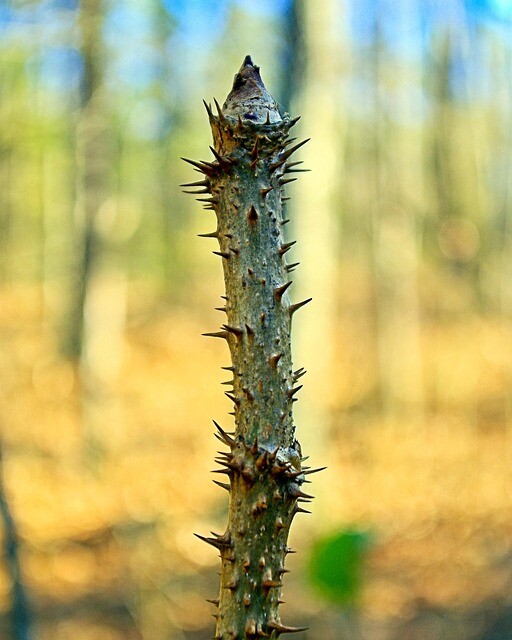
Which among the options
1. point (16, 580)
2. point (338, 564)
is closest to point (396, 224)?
point (338, 564)

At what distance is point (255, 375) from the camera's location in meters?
0.94

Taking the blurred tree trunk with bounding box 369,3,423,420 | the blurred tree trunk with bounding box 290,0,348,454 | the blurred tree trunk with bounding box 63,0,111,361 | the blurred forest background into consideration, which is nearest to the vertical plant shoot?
the blurred forest background

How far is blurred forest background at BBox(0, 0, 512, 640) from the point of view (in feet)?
26.2

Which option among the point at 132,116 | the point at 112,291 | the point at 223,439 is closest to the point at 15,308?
the point at 132,116

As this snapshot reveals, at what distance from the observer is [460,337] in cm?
2222

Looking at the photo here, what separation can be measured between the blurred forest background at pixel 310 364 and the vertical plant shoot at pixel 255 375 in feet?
7.36

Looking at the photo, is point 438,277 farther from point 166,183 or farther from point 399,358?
point 166,183

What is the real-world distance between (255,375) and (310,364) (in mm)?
7444

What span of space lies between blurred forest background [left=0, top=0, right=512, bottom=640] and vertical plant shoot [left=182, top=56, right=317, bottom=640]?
2.24m

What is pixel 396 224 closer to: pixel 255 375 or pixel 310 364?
pixel 310 364

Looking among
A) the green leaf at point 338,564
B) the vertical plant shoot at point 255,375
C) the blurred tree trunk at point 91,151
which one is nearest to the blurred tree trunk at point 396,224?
the blurred tree trunk at point 91,151

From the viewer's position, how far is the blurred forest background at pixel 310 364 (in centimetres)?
800

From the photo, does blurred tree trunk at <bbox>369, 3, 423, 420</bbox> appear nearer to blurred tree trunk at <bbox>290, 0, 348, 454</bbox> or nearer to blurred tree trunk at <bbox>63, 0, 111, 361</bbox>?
blurred tree trunk at <bbox>63, 0, 111, 361</bbox>

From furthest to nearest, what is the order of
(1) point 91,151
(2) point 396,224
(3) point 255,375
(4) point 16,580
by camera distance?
(2) point 396,224
(1) point 91,151
(4) point 16,580
(3) point 255,375
